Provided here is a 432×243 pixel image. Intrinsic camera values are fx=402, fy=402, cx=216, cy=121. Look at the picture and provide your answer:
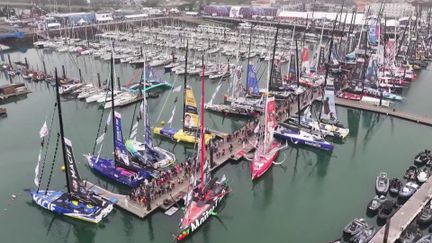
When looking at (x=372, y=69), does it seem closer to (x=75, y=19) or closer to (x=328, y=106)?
(x=328, y=106)

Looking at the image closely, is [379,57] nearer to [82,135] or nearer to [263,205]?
[263,205]

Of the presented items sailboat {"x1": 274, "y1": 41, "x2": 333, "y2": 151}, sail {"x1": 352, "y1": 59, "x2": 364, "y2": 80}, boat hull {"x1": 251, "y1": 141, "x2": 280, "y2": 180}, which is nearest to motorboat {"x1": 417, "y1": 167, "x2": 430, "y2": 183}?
sailboat {"x1": 274, "y1": 41, "x2": 333, "y2": 151}

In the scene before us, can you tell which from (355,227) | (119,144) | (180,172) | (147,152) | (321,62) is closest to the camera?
(355,227)

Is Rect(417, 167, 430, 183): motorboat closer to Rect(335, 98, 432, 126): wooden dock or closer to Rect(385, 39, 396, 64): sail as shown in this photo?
Rect(335, 98, 432, 126): wooden dock

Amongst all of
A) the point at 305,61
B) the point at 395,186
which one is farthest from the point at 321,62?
the point at 395,186

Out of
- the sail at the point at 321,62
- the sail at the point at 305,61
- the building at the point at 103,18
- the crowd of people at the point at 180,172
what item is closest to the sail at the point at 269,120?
the crowd of people at the point at 180,172

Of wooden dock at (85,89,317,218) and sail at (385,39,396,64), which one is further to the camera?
sail at (385,39,396,64)
